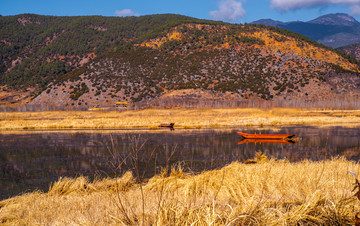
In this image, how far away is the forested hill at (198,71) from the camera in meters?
72.4

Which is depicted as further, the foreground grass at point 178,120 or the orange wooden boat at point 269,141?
the foreground grass at point 178,120

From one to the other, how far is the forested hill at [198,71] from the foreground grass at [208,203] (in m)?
59.8

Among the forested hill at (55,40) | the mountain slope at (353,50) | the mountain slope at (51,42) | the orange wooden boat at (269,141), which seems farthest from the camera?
the mountain slope at (353,50)

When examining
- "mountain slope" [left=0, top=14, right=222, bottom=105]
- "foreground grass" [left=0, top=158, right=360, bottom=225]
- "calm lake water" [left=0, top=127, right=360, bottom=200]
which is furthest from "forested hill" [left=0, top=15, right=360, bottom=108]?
"foreground grass" [left=0, top=158, right=360, bottom=225]

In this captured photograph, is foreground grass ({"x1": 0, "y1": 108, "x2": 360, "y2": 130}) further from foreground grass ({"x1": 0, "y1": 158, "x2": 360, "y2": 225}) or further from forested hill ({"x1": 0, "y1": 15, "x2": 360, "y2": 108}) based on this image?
foreground grass ({"x1": 0, "y1": 158, "x2": 360, "y2": 225})

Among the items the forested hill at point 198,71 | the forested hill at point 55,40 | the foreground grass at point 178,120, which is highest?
the forested hill at point 55,40

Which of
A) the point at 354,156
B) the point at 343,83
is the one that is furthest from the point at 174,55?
the point at 354,156

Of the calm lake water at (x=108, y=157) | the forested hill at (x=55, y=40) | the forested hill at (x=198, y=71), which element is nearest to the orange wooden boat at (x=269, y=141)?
the calm lake water at (x=108, y=157)

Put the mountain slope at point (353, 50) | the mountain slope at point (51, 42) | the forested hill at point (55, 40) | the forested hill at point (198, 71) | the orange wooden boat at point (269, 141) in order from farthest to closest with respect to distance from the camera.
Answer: the mountain slope at point (353, 50) < the forested hill at point (55, 40) < the mountain slope at point (51, 42) < the forested hill at point (198, 71) < the orange wooden boat at point (269, 141)

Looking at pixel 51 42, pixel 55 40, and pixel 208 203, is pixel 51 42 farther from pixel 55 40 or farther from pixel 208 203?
pixel 208 203

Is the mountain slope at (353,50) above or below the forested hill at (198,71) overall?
above

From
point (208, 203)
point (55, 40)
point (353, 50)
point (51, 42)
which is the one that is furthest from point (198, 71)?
point (353, 50)

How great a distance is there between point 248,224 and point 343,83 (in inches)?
A: 3065

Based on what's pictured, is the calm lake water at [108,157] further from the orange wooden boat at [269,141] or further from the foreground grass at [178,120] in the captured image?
the foreground grass at [178,120]
